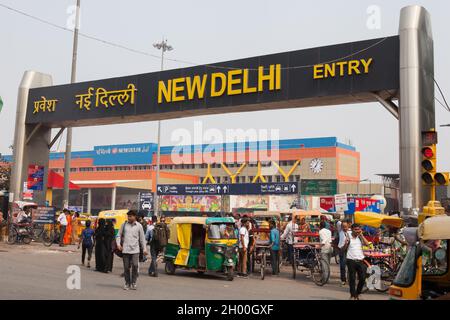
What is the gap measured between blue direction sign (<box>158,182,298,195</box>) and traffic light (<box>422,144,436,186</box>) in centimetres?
2103

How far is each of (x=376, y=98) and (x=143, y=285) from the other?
1033cm

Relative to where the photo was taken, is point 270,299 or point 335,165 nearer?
point 270,299

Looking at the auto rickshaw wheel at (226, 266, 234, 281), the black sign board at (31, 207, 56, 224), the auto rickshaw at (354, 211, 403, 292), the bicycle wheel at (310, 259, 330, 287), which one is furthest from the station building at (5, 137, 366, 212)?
the auto rickshaw at (354, 211, 403, 292)

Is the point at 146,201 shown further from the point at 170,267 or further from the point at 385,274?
the point at 385,274

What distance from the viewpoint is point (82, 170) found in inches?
4058

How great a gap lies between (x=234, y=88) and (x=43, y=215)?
40.4 ft

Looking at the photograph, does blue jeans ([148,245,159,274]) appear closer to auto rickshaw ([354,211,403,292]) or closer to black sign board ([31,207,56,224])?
auto rickshaw ([354,211,403,292])

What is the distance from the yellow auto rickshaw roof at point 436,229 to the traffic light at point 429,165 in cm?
481

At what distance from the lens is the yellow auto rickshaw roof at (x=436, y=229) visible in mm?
7133

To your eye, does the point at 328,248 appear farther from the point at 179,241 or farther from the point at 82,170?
the point at 82,170

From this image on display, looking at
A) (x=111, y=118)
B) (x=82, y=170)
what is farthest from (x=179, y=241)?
(x=82, y=170)

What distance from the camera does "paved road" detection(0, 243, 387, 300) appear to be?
1102cm

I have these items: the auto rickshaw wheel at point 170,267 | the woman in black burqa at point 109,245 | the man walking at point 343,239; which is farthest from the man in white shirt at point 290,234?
the woman in black burqa at point 109,245
